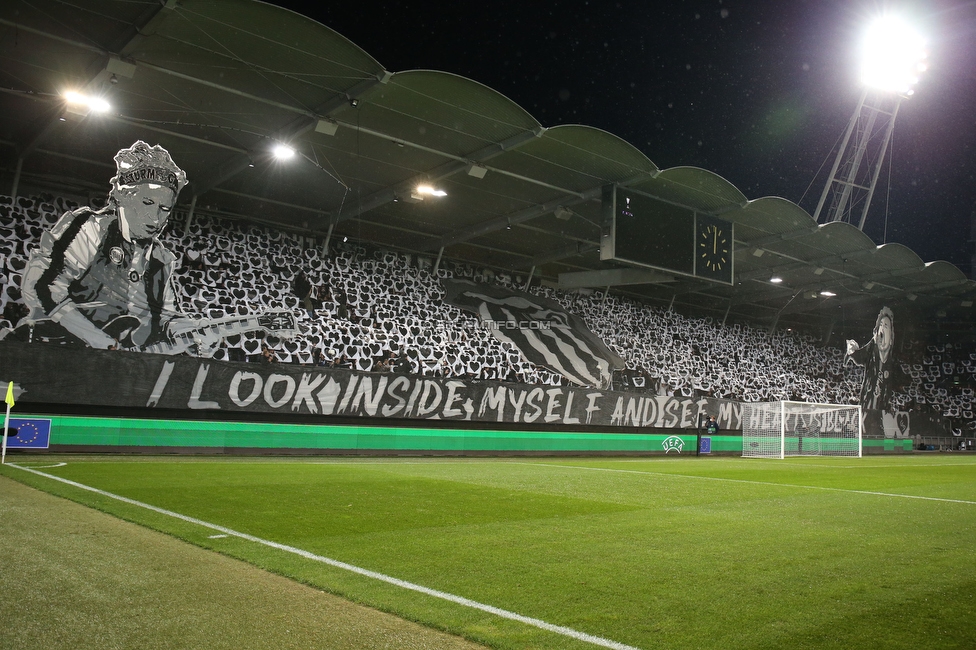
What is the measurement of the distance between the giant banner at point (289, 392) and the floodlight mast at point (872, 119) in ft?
53.3

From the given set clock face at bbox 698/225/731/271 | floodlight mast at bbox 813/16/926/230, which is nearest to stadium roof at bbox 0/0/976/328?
clock face at bbox 698/225/731/271

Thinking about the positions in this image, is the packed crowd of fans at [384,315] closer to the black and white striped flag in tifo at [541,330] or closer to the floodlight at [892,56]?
the black and white striped flag in tifo at [541,330]

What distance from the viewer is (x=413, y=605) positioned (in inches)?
158

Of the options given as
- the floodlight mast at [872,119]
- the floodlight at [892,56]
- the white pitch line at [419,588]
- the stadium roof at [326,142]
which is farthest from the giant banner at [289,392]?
the floodlight at [892,56]

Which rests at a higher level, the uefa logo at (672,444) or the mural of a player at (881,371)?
the mural of a player at (881,371)

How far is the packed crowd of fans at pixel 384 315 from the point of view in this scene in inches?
844

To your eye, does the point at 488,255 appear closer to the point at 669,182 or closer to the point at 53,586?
the point at 669,182

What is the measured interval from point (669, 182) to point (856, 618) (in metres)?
17.9

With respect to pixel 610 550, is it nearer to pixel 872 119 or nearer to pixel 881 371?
pixel 881 371

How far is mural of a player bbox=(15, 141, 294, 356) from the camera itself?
17.0 m

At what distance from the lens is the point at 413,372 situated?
23656mm

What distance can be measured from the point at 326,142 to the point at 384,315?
805cm

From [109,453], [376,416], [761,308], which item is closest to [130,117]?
[109,453]

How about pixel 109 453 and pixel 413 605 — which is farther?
pixel 109 453
